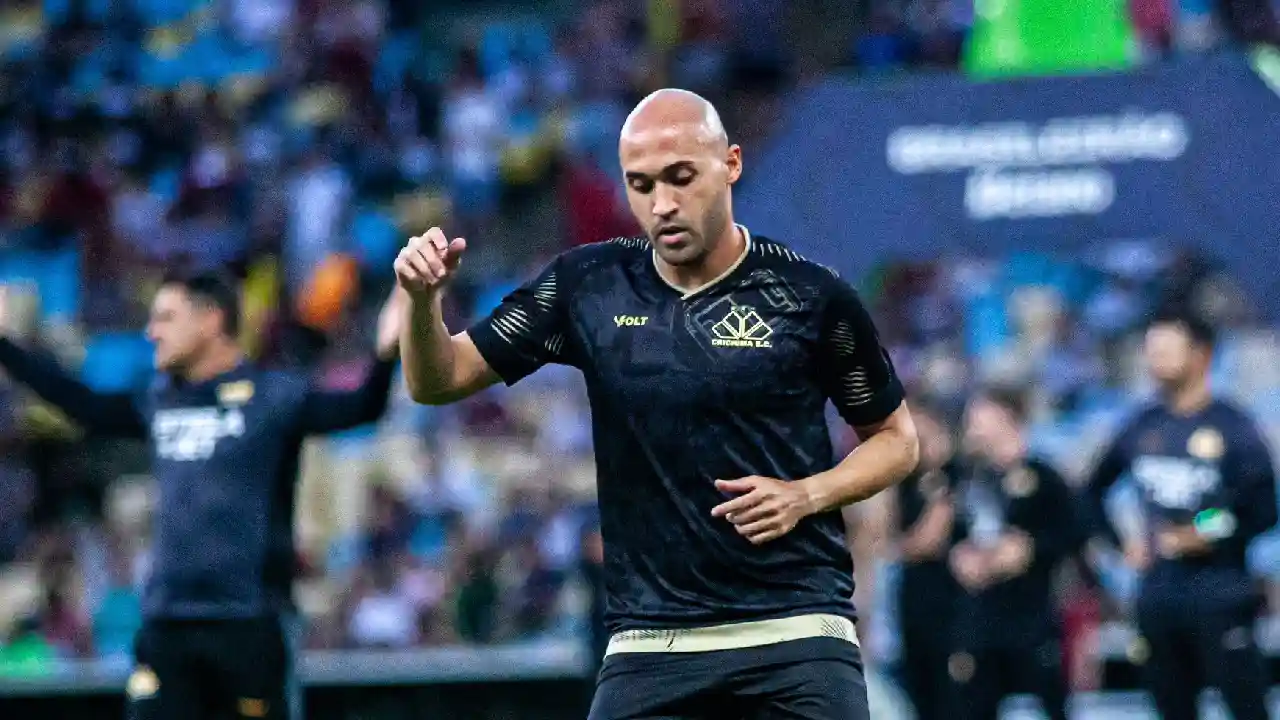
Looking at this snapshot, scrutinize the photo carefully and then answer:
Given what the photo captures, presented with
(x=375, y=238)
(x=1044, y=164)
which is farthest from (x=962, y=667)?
(x=375, y=238)

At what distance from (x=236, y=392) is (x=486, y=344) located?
2.43m

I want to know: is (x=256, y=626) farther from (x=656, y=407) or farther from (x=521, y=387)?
(x=521, y=387)

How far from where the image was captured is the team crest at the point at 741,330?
16.0 ft

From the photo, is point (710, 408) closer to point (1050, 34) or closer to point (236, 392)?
point (236, 392)

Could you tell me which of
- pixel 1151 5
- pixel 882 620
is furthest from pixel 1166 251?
pixel 882 620

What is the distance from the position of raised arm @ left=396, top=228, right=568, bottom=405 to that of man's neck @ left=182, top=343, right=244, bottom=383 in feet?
8.10

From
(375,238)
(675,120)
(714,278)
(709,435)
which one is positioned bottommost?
(709,435)

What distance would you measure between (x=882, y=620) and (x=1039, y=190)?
3740 millimetres

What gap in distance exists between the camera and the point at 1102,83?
30.6 ft

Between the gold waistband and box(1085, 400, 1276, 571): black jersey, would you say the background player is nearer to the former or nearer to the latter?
box(1085, 400, 1276, 571): black jersey

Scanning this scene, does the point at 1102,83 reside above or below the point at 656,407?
above

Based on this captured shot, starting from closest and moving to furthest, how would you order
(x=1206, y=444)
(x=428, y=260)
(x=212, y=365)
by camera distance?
(x=428, y=260), (x=212, y=365), (x=1206, y=444)

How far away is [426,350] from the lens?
16.1 ft

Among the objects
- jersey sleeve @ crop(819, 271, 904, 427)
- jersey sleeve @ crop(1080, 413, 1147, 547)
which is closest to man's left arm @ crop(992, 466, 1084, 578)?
jersey sleeve @ crop(1080, 413, 1147, 547)
